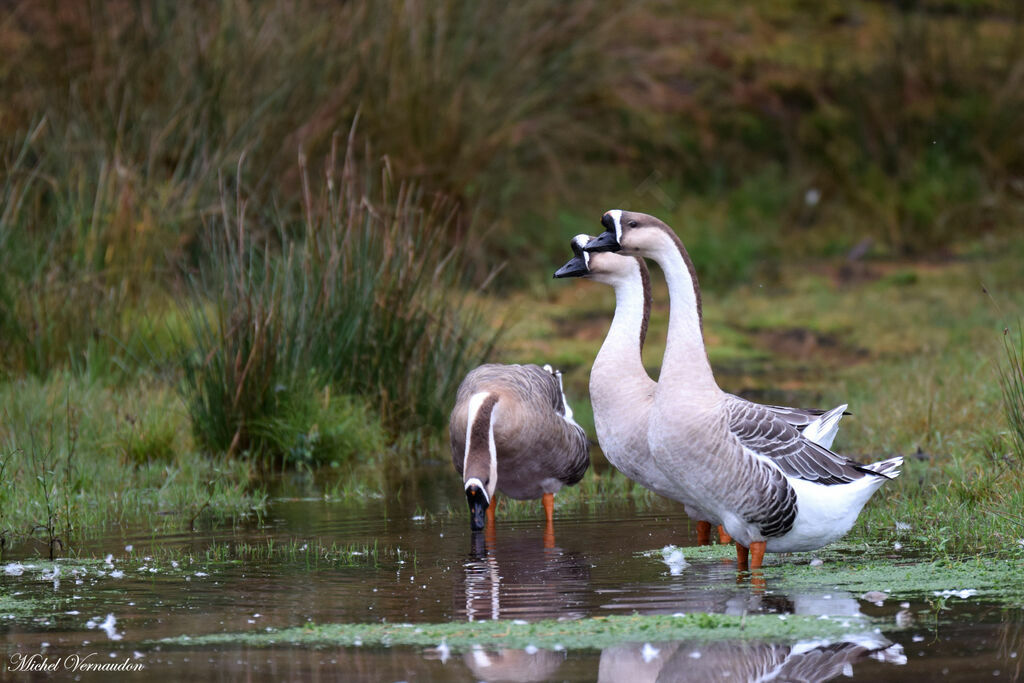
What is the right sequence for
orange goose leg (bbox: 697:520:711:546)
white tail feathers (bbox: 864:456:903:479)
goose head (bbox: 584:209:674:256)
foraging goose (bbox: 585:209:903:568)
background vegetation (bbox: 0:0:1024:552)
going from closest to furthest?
foraging goose (bbox: 585:209:903:568) < white tail feathers (bbox: 864:456:903:479) < goose head (bbox: 584:209:674:256) < orange goose leg (bbox: 697:520:711:546) < background vegetation (bbox: 0:0:1024:552)

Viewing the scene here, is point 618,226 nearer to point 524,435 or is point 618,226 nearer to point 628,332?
point 628,332

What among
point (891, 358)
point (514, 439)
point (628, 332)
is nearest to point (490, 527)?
point (514, 439)

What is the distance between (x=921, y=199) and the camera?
19.1 meters

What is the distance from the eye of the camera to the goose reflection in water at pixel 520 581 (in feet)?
19.4

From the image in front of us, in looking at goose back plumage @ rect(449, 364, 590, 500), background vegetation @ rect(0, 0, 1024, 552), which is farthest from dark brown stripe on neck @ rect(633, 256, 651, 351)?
background vegetation @ rect(0, 0, 1024, 552)

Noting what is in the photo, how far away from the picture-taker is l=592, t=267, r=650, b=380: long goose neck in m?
7.71

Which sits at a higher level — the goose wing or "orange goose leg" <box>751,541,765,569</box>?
the goose wing

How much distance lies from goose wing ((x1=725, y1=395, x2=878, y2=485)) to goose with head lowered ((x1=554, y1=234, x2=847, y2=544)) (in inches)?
7.2

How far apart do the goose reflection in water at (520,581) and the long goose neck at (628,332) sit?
101 centimetres

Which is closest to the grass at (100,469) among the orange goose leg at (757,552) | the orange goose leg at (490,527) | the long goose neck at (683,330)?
the orange goose leg at (490,527)

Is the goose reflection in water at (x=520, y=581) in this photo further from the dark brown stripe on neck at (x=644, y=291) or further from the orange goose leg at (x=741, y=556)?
the dark brown stripe on neck at (x=644, y=291)

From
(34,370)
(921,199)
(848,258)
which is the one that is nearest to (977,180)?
(921,199)

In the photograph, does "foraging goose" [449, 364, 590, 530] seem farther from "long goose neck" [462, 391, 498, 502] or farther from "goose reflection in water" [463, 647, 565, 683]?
"goose reflection in water" [463, 647, 565, 683]

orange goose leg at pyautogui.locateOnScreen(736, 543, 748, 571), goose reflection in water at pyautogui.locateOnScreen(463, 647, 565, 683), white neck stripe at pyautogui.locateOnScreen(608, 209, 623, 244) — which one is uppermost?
white neck stripe at pyautogui.locateOnScreen(608, 209, 623, 244)
